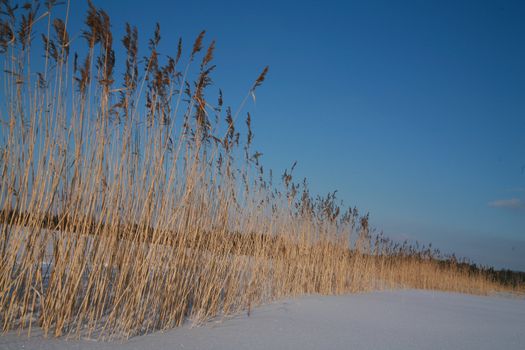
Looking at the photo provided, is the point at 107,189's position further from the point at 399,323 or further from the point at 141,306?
the point at 399,323

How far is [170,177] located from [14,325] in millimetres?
1097

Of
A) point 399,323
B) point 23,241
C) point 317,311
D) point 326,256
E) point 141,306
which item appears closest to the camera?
point 23,241

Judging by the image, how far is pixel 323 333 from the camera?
248cm

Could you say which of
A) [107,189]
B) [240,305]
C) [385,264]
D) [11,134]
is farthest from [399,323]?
[385,264]

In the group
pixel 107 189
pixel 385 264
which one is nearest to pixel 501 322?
pixel 385 264

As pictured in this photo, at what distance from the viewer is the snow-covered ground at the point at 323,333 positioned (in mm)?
1928

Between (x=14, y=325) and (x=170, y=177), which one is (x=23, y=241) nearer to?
(x=14, y=325)

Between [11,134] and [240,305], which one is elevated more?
[11,134]

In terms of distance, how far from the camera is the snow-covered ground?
Result: 1.93 metres

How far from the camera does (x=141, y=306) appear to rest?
2.09 m

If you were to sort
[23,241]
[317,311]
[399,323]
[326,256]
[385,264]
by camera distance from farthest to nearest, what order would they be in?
[385,264], [326,256], [317,311], [399,323], [23,241]

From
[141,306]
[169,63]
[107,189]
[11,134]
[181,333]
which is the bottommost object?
[181,333]

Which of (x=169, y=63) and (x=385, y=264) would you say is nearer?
(x=169, y=63)

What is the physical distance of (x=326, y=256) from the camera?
5.19 metres
